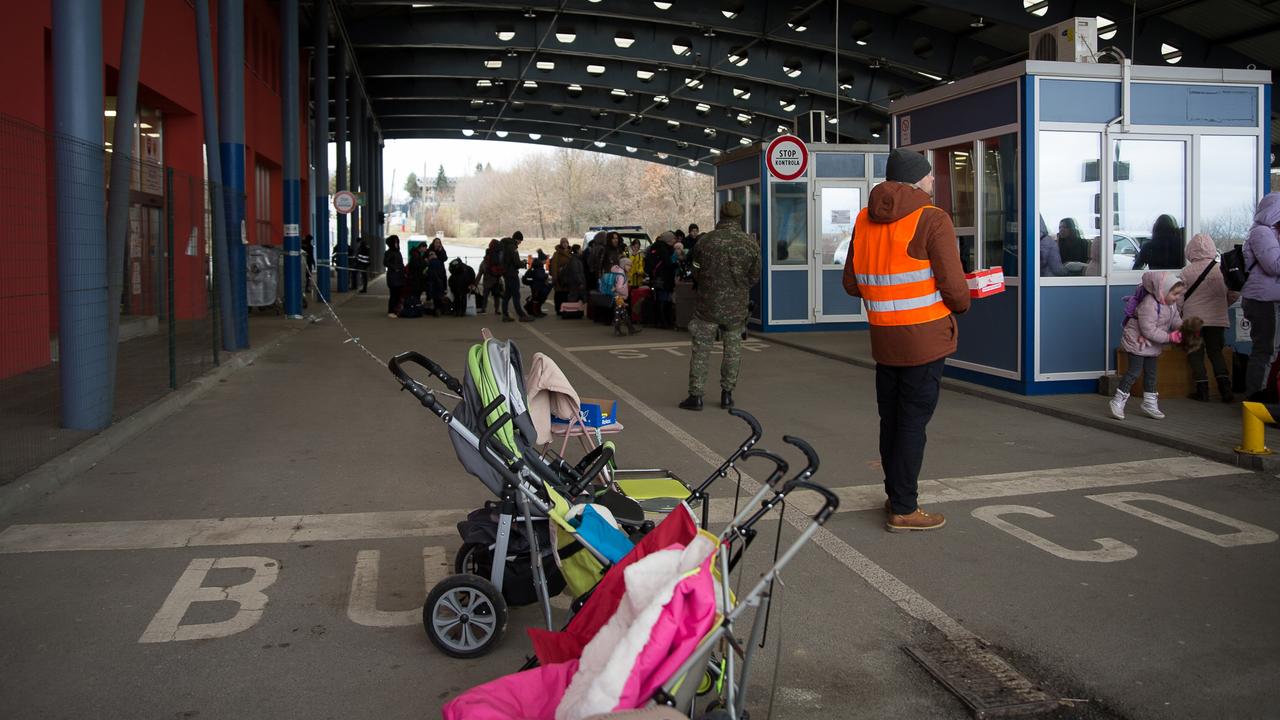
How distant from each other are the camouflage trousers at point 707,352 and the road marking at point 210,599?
18.7 ft

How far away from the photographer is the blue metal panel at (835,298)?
63.8 feet

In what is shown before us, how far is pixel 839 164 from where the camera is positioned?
19062 millimetres

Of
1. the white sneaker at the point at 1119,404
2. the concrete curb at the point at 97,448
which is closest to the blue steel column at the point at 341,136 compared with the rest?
the concrete curb at the point at 97,448

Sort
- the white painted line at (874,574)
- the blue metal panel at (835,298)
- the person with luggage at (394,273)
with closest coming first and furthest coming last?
the white painted line at (874,574) < the blue metal panel at (835,298) < the person with luggage at (394,273)

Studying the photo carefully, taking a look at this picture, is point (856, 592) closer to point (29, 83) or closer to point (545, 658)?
point (545, 658)

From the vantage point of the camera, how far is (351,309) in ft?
93.9

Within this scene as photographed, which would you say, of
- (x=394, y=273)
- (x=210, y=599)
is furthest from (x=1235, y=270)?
(x=394, y=273)

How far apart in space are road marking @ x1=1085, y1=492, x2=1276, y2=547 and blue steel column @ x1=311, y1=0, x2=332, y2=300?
73.5ft

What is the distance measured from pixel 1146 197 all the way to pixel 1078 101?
3.95 feet

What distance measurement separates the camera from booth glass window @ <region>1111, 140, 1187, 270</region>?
37.3ft

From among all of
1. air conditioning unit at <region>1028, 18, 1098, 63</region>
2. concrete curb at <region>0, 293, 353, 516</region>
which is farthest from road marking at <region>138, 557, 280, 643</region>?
air conditioning unit at <region>1028, 18, 1098, 63</region>

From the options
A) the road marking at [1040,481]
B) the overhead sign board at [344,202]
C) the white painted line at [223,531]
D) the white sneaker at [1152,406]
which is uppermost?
the overhead sign board at [344,202]

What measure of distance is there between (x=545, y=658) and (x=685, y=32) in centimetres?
2751

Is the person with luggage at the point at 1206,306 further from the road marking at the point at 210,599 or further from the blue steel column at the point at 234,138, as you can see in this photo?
the blue steel column at the point at 234,138
